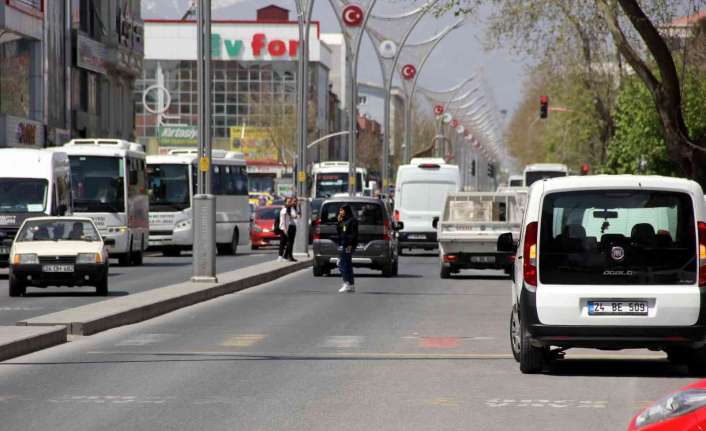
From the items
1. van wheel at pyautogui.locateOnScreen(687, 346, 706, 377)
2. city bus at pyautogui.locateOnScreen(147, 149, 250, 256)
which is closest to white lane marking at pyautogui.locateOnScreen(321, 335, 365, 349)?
van wheel at pyautogui.locateOnScreen(687, 346, 706, 377)

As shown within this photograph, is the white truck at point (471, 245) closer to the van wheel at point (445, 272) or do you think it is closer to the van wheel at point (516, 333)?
the van wheel at point (445, 272)

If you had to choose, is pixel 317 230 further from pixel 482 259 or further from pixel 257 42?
pixel 257 42

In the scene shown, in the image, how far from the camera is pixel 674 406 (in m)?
6.59

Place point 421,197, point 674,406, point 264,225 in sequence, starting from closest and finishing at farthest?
point 674,406, point 421,197, point 264,225

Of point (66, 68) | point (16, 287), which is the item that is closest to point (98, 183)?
point (16, 287)

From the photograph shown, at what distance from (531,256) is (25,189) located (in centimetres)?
2301

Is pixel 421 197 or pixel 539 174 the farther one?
pixel 539 174

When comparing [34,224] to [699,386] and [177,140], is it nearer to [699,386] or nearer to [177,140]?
[699,386]

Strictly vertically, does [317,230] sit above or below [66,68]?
below

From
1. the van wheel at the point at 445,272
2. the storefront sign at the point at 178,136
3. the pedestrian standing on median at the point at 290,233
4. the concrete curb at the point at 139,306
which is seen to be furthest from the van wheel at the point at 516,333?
the storefront sign at the point at 178,136

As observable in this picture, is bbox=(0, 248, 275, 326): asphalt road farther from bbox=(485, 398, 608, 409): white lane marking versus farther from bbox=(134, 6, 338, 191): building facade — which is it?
bbox=(134, 6, 338, 191): building facade

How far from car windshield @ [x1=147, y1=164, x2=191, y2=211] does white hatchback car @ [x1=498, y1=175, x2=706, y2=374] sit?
36457 millimetres

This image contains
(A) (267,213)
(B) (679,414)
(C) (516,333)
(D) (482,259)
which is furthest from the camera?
(A) (267,213)

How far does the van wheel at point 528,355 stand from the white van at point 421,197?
3614cm
